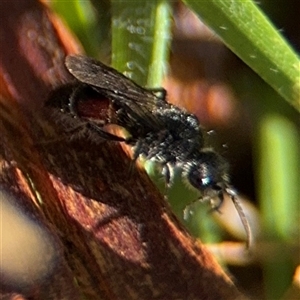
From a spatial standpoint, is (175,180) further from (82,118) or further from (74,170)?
(74,170)

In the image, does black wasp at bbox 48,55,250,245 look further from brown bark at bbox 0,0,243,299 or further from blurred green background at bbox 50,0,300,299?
brown bark at bbox 0,0,243,299

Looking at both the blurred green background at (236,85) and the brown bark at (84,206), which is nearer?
the brown bark at (84,206)

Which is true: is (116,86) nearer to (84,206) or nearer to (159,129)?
(159,129)

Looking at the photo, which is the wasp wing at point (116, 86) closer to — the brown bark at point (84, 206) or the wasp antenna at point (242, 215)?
the brown bark at point (84, 206)

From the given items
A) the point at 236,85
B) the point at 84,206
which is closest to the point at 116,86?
the point at 84,206

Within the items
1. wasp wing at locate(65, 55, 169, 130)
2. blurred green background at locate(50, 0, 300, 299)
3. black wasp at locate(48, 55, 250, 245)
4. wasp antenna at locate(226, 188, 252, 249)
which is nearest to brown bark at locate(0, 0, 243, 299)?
wasp wing at locate(65, 55, 169, 130)

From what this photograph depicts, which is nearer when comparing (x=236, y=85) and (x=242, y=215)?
(x=242, y=215)

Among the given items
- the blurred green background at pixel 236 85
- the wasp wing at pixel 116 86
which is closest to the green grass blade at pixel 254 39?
the blurred green background at pixel 236 85

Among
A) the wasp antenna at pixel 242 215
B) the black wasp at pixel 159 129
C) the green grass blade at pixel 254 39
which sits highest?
the green grass blade at pixel 254 39

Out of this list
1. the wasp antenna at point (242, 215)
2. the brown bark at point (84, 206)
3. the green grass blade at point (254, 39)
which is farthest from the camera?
the wasp antenna at point (242, 215)
